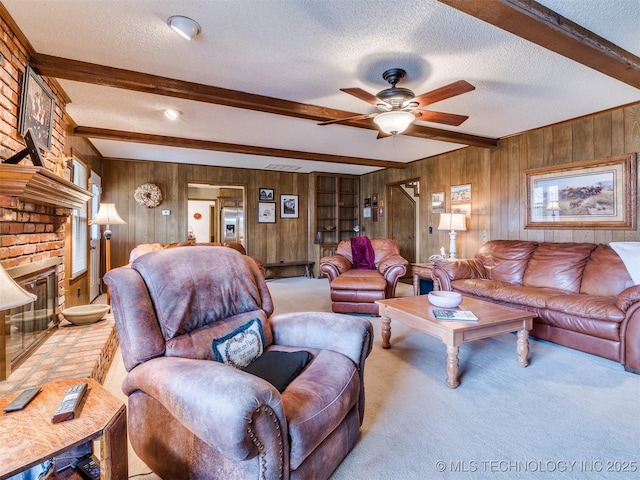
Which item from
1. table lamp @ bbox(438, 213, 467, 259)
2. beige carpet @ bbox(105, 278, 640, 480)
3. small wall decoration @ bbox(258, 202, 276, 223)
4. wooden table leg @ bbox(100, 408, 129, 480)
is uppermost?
small wall decoration @ bbox(258, 202, 276, 223)

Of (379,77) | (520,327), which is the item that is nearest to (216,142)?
(379,77)

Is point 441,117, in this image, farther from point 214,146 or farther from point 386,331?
point 214,146

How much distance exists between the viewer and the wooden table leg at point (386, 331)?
9.61 feet

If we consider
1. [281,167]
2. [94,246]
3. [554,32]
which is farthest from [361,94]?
[94,246]

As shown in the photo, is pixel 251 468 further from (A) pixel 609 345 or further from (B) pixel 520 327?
(A) pixel 609 345

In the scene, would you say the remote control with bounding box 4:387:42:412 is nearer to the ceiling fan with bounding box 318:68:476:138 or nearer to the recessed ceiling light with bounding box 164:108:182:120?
the ceiling fan with bounding box 318:68:476:138

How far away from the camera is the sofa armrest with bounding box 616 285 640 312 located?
2.46m

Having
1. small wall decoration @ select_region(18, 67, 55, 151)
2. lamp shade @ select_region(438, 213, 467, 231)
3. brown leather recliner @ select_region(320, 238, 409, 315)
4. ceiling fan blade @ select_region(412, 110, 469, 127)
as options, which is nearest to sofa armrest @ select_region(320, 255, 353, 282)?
brown leather recliner @ select_region(320, 238, 409, 315)

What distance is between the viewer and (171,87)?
2.68 meters

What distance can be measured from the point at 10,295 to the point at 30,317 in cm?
166

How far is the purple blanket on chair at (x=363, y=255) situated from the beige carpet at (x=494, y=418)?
1.82 meters

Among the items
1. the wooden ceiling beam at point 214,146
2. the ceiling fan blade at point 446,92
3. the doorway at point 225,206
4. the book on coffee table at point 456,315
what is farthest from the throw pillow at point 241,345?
the doorway at point 225,206

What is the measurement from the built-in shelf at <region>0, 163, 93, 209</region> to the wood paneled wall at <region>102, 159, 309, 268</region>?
376 cm

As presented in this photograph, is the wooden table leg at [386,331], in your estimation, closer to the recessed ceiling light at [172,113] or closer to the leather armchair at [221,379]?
the leather armchair at [221,379]
